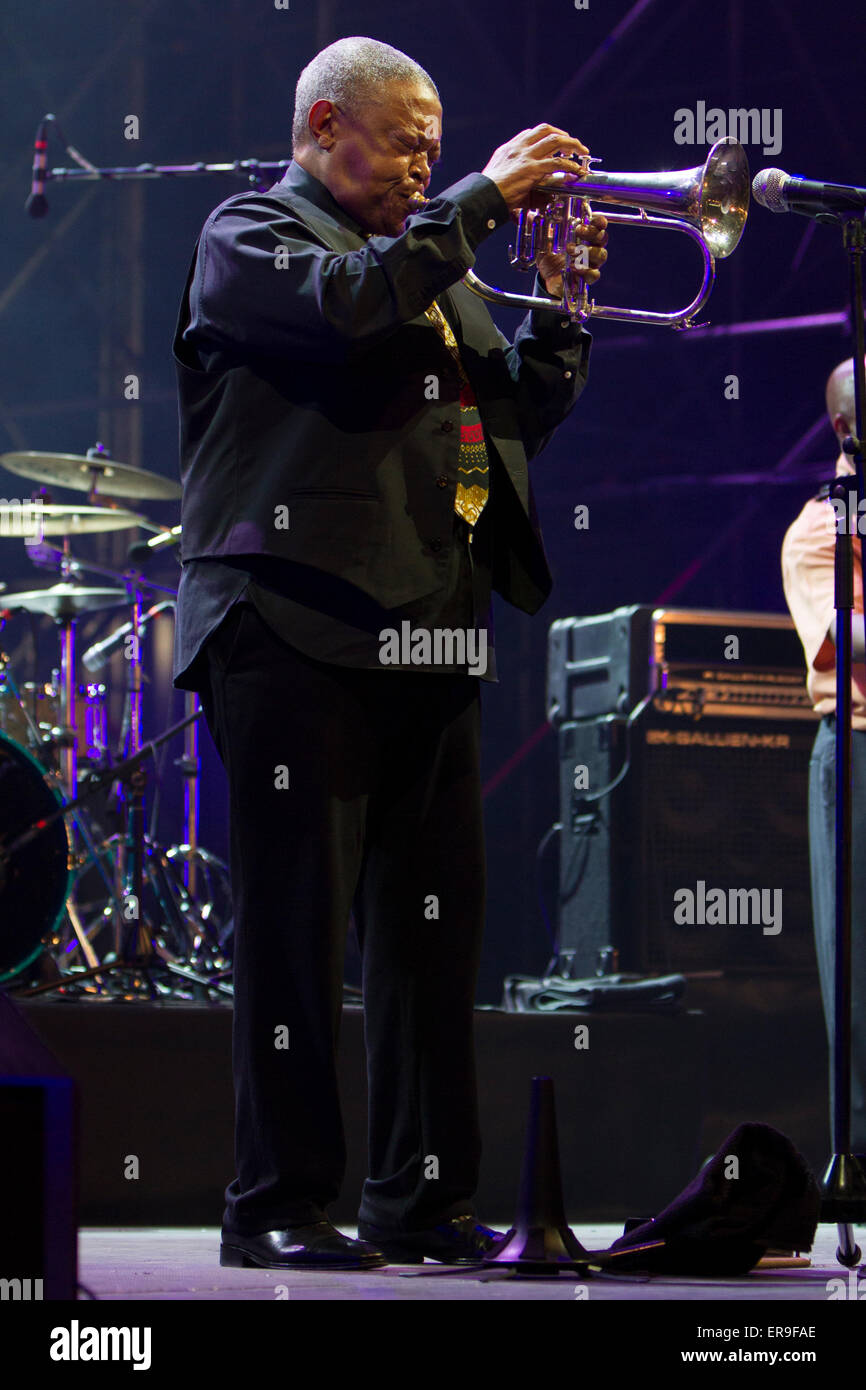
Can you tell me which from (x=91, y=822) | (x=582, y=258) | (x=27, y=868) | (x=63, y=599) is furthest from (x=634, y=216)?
(x=91, y=822)

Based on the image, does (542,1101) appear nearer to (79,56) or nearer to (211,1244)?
(211,1244)

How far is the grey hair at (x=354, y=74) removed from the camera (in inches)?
98.6

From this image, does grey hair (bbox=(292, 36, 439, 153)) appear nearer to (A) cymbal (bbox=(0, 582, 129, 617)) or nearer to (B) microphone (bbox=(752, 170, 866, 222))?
(B) microphone (bbox=(752, 170, 866, 222))

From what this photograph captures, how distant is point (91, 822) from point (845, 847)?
4438 millimetres

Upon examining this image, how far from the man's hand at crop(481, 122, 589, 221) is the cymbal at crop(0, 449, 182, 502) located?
11.1 ft

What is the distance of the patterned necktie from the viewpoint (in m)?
2.49

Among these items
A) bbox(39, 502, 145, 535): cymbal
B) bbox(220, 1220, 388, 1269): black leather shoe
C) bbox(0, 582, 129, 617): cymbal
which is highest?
bbox(39, 502, 145, 535): cymbal

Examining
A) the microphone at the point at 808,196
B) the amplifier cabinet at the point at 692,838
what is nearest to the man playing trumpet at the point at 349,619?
the microphone at the point at 808,196

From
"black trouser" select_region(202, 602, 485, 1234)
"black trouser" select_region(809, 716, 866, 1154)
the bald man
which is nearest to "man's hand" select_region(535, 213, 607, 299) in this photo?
"black trouser" select_region(202, 602, 485, 1234)

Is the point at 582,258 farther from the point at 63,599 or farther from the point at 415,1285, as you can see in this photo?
the point at 63,599

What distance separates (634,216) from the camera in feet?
9.89

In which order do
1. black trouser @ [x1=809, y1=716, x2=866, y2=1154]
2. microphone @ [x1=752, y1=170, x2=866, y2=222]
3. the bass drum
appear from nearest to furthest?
microphone @ [x1=752, y1=170, x2=866, y2=222] < black trouser @ [x1=809, y1=716, x2=866, y2=1154] < the bass drum

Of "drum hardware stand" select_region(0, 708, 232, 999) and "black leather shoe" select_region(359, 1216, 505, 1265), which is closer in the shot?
"black leather shoe" select_region(359, 1216, 505, 1265)

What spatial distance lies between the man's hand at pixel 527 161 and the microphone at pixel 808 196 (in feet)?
1.28
